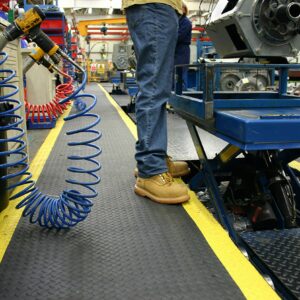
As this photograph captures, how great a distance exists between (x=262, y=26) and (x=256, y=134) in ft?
3.16

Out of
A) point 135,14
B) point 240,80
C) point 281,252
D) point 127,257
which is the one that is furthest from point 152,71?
point 240,80

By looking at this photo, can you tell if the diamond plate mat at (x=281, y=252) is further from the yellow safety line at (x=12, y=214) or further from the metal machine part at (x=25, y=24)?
the metal machine part at (x=25, y=24)

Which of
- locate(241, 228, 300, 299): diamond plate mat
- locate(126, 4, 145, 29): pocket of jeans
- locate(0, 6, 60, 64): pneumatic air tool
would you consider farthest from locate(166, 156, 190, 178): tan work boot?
locate(0, 6, 60, 64): pneumatic air tool

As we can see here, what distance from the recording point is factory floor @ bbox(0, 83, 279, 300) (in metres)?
Answer: 1.20

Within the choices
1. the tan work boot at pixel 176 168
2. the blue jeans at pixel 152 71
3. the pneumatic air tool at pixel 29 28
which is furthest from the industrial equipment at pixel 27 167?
the tan work boot at pixel 176 168

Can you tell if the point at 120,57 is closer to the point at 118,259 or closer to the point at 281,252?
the point at 281,252

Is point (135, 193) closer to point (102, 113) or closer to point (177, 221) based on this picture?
point (177, 221)

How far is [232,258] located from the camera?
54.9 inches

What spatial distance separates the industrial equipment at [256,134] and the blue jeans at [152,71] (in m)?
0.21

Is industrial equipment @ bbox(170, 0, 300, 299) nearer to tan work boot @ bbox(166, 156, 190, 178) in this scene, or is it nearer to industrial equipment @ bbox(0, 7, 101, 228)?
tan work boot @ bbox(166, 156, 190, 178)

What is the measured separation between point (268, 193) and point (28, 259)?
1.59 metres

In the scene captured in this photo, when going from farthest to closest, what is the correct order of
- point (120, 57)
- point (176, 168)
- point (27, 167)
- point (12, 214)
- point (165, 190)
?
point (120, 57)
point (176, 168)
point (165, 190)
point (12, 214)
point (27, 167)

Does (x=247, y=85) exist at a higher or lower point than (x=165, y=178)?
higher

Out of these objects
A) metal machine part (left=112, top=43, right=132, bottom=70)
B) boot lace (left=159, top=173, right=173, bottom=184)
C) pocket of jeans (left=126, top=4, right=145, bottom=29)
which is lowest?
boot lace (left=159, top=173, right=173, bottom=184)
